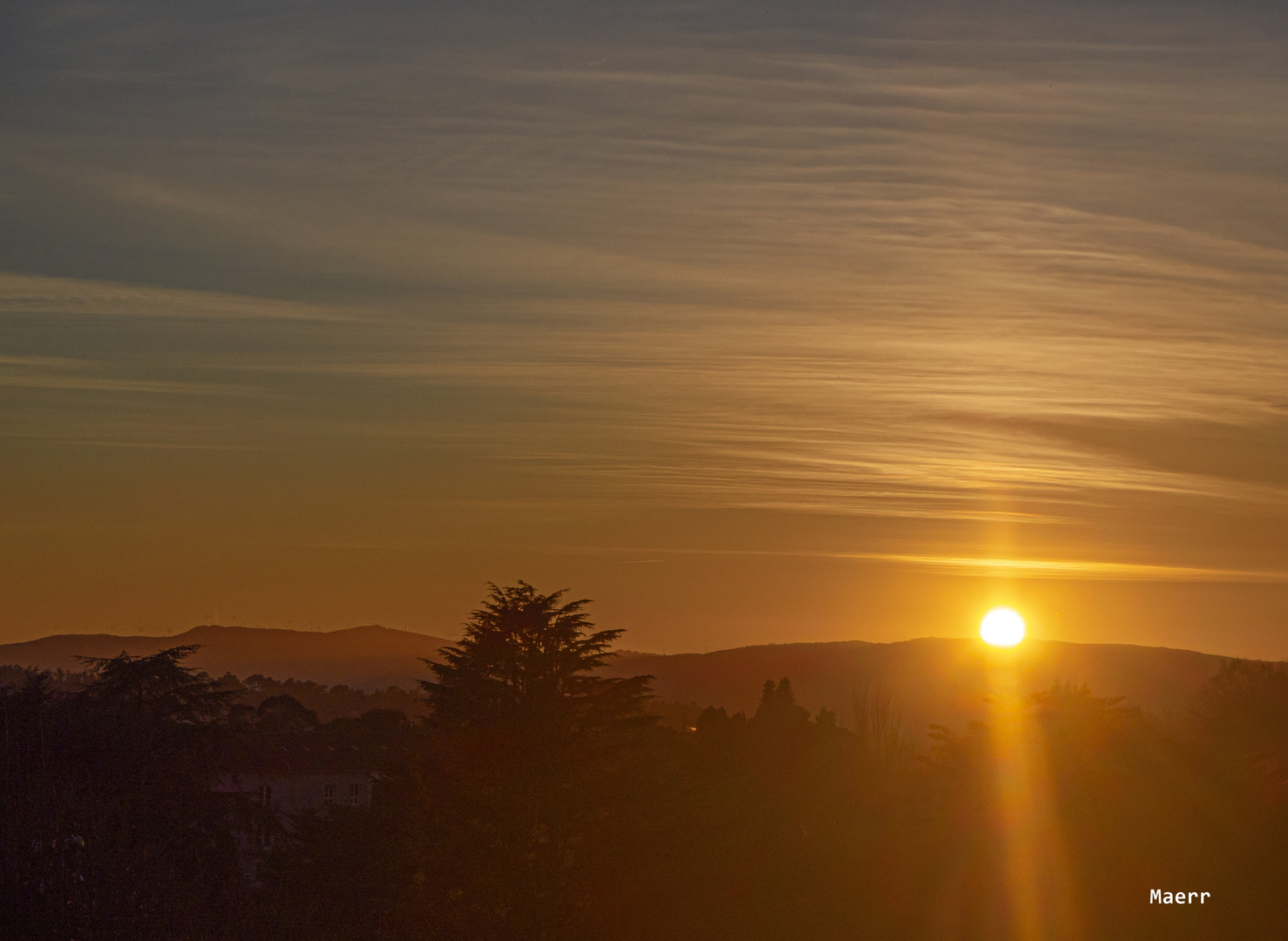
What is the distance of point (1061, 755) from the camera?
4559cm

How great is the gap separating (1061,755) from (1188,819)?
548cm

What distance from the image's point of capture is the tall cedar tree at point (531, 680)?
44781 mm

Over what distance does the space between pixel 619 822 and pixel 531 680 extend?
7.03m

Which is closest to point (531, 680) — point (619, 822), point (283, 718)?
point (619, 822)

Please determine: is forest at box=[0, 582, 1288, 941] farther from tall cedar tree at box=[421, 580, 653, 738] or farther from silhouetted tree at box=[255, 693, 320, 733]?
silhouetted tree at box=[255, 693, 320, 733]

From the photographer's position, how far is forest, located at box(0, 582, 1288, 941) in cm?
3031

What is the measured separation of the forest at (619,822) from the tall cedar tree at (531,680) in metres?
0.16

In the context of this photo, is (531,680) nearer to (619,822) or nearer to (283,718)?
(619,822)

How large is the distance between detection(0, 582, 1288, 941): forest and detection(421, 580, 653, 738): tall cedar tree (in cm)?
16

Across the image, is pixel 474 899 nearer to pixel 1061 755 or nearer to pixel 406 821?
pixel 406 821

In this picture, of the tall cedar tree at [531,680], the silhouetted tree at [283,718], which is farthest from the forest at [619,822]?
the silhouetted tree at [283,718]

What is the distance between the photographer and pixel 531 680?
47.9m

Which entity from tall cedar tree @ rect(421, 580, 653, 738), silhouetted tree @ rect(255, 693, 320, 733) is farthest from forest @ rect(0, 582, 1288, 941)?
silhouetted tree @ rect(255, 693, 320, 733)

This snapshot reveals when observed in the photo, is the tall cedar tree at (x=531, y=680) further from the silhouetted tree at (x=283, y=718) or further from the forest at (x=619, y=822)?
the silhouetted tree at (x=283, y=718)
